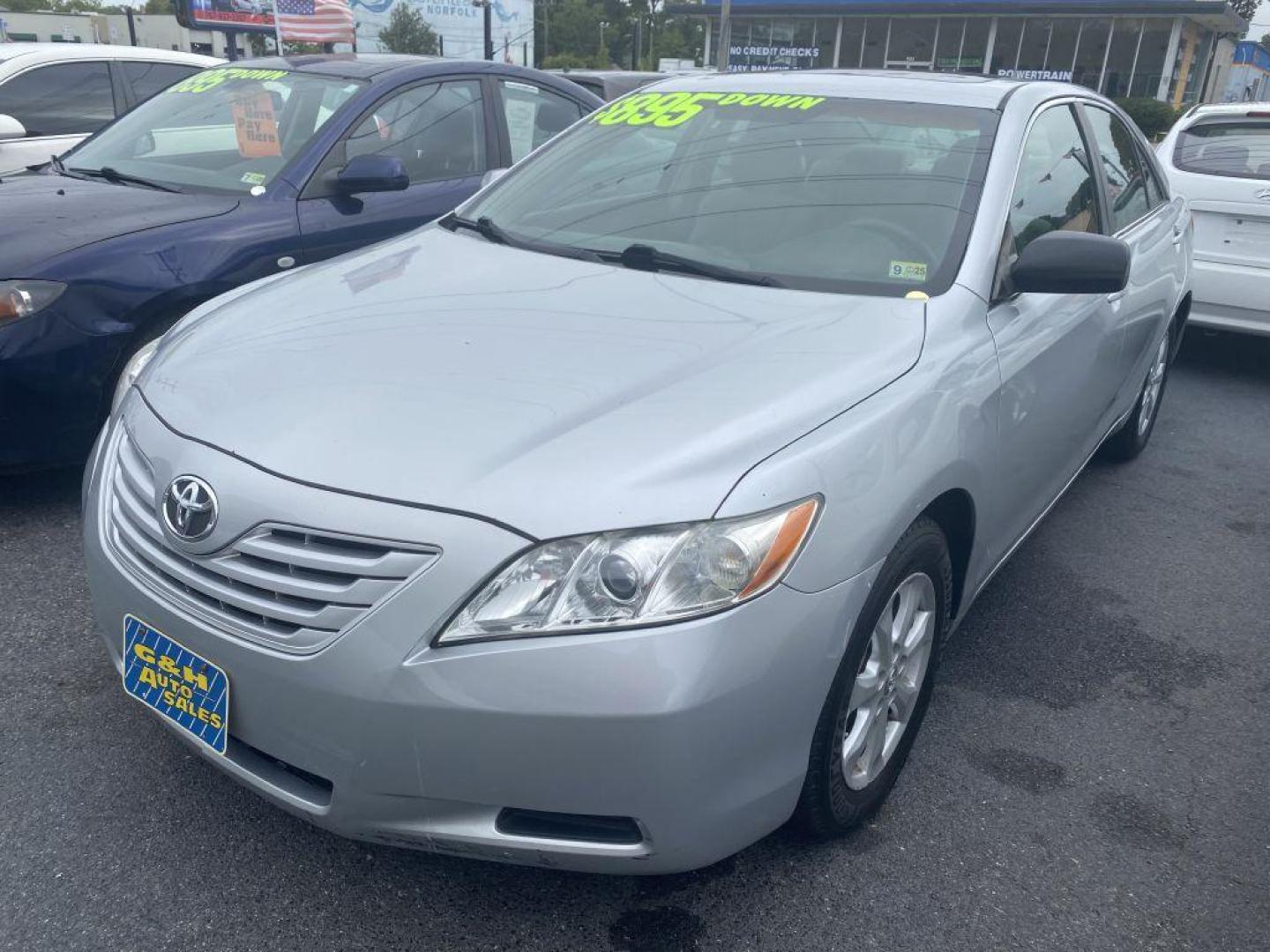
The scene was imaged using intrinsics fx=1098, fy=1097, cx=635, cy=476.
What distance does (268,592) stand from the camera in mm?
1897

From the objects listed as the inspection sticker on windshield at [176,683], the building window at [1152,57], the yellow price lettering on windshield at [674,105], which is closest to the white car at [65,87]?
the yellow price lettering on windshield at [674,105]

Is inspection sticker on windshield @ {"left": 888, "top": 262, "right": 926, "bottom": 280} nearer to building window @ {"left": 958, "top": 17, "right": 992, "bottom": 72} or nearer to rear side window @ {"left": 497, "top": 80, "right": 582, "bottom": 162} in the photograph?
rear side window @ {"left": 497, "top": 80, "right": 582, "bottom": 162}

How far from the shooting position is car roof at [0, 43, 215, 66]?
6.54 meters

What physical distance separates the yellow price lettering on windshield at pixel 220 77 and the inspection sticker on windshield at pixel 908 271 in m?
3.33

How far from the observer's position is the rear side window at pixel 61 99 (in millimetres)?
6422

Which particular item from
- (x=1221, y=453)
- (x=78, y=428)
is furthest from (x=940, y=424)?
(x=1221, y=453)

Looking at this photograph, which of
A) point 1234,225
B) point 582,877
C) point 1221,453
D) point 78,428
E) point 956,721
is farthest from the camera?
point 1234,225

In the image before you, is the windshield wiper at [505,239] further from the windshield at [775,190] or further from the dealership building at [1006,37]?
the dealership building at [1006,37]

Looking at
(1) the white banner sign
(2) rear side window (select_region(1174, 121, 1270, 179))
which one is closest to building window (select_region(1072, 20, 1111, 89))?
(1) the white banner sign

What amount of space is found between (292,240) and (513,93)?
1.67 meters

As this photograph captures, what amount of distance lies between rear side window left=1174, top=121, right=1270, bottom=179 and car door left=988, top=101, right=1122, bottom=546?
10.6 feet

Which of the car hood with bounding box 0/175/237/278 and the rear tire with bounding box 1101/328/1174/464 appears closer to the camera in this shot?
Result: the car hood with bounding box 0/175/237/278

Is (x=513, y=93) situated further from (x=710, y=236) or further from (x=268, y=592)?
(x=268, y=592)

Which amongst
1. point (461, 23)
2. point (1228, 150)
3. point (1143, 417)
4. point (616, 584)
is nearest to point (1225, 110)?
point (1228, 150)
